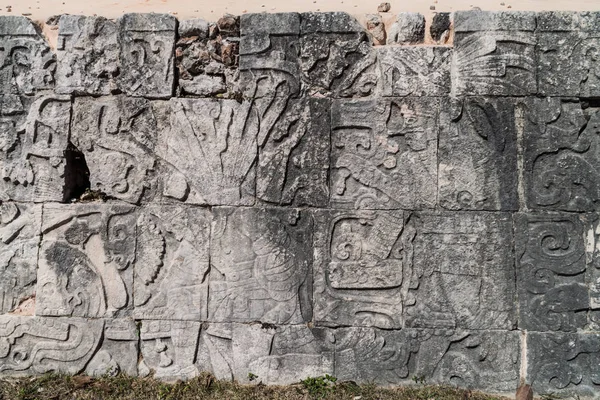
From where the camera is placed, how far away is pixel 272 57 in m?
4.10

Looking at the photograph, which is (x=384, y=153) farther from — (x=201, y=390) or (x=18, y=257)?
(x=18, y=257)

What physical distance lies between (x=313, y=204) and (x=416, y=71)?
128 centimetres

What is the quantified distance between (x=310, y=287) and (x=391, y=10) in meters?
2.54

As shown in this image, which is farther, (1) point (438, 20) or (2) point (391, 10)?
(2) point (391, 10)

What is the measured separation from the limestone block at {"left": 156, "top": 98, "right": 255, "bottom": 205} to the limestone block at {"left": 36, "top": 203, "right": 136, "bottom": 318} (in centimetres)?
47

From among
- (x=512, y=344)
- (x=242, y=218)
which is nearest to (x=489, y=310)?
(x=512, y=344)

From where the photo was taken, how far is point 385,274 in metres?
4.02

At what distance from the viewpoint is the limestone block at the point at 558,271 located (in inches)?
155

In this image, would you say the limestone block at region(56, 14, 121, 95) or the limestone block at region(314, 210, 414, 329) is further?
the limestone block at region(56, 14, 121, 95)

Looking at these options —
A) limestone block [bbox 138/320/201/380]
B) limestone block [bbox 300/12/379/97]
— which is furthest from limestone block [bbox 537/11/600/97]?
limestone block [bbox 138/320/201/380]

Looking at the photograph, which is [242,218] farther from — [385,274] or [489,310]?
[489,310]

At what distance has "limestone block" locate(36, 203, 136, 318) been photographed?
4102 millimetres

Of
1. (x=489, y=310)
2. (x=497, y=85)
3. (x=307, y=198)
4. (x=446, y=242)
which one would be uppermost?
(x=497, y=85)

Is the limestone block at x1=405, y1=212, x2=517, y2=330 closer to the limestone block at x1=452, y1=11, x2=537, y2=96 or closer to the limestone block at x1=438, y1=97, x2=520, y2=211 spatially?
the limestone block at x1=438, y1=97, x2=520, y2=211
